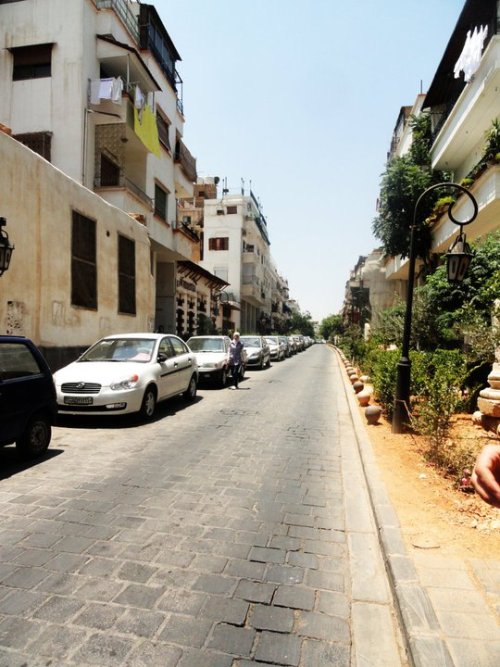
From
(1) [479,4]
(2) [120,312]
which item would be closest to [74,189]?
(2) [120,312]

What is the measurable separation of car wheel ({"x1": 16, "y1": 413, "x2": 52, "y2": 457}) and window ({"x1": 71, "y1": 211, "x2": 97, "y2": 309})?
7.51m

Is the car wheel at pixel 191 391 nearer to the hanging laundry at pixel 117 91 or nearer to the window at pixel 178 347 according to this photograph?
the window at pixel 178 347

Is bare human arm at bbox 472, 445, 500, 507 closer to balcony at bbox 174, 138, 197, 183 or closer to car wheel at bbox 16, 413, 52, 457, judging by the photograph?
car wheel at bbox 16, 413, 52, 457

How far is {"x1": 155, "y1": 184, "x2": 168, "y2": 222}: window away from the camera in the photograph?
68.7 feet

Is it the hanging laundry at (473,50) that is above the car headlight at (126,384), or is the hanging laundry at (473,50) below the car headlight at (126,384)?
above

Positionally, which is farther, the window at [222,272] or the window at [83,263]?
the window at [222,272]

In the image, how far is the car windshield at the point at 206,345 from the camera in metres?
15.9

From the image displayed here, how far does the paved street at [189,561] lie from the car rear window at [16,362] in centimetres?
114

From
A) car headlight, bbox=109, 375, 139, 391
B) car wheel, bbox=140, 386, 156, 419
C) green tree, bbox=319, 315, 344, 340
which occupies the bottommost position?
car wheel, bbox=140, 386, 156, 419

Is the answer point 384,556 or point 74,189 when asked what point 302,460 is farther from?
point 74,189

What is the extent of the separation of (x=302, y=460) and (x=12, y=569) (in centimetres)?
405

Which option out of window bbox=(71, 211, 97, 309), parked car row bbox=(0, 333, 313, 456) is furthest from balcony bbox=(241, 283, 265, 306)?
window bbox=(71, 211, 97, 309)

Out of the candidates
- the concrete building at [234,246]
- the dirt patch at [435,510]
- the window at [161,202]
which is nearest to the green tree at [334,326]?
the concrete building at [234,246]

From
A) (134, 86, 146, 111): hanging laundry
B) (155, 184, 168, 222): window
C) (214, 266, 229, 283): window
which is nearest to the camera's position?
(134, 86, 146, 111): hanging laundry
